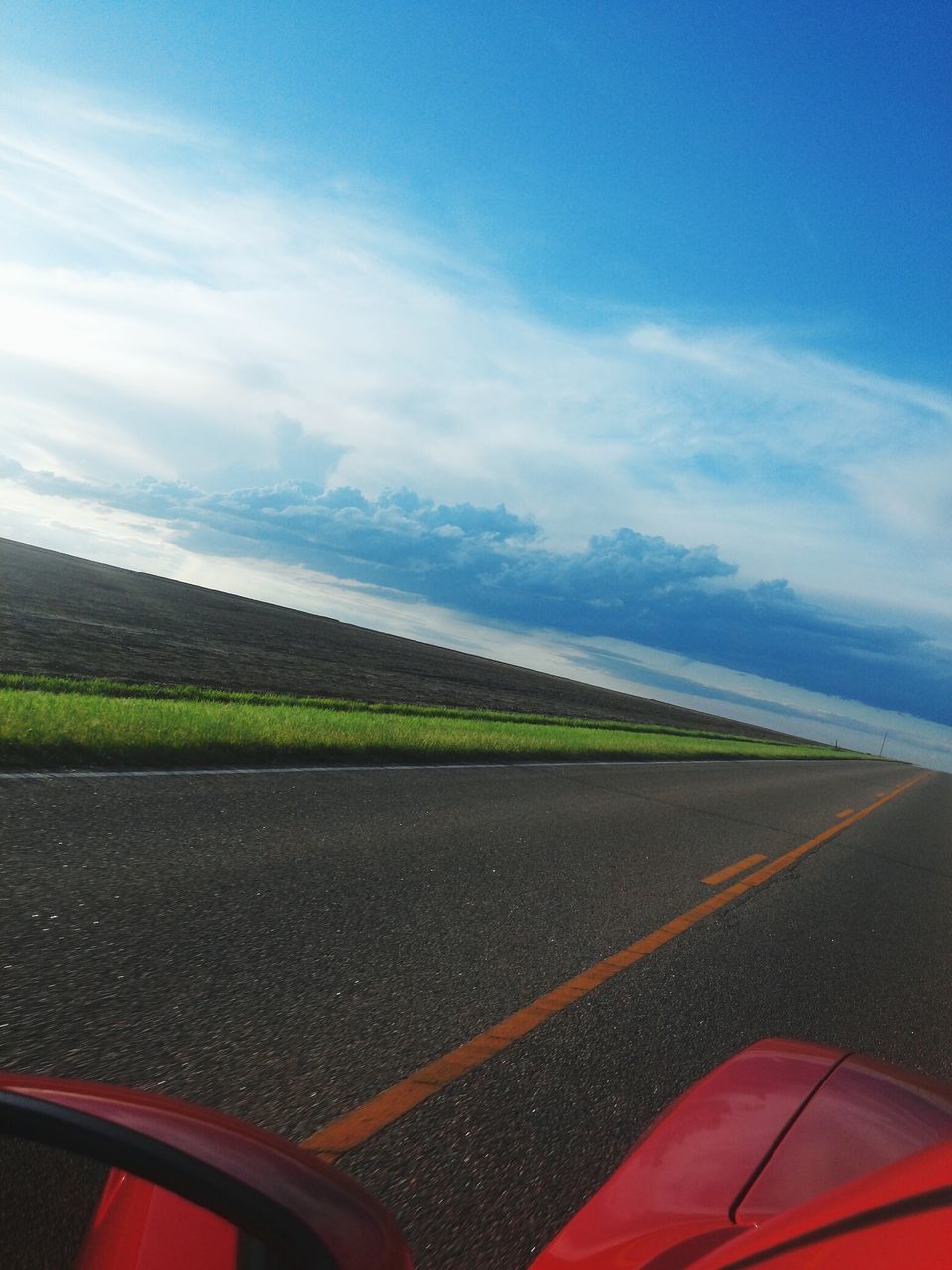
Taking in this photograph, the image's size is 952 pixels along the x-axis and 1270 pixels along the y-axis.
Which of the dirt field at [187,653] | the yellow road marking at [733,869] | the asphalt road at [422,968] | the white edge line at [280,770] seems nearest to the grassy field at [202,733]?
the white edge line at [280,770]

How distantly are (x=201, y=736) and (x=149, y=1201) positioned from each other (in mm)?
9061

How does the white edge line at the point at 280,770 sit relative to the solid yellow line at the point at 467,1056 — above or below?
below

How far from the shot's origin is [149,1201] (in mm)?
1218

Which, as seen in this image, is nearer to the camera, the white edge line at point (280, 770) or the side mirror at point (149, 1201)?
the side mirror at point (149, 1201)

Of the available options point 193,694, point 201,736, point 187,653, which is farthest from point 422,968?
point 187,653

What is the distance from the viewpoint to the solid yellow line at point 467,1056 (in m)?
2.75

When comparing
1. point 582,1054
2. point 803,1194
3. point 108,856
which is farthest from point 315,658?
point 803,1194

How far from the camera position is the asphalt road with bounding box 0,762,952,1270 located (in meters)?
2.88

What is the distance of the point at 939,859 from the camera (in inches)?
476

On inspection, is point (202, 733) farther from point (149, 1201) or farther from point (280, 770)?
point (149, 1201)

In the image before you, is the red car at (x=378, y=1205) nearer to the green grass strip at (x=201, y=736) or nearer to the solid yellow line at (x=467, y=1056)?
the solid yellow line at (x=467, y=1056)

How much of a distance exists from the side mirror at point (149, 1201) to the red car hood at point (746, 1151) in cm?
50

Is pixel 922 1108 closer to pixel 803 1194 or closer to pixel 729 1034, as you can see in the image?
pixel 803 1194

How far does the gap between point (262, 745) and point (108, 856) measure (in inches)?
197
